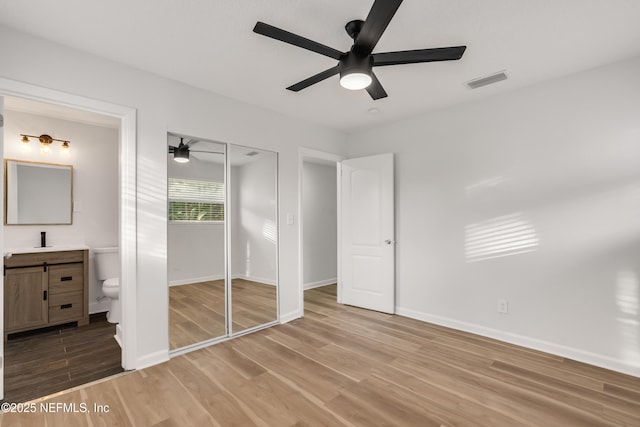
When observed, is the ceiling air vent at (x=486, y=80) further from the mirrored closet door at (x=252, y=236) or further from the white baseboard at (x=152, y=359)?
the white baseboard at (x=152, y=359)

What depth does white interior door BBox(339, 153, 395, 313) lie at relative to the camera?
405cm

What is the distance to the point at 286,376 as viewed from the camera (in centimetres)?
247

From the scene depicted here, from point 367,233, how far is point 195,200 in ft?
7.46

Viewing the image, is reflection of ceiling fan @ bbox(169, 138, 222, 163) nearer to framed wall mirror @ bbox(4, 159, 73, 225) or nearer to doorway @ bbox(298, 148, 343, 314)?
framed wall mirror @ bbox(4, 159, 73, 225)

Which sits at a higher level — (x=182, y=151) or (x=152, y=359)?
(x=182, y=151)

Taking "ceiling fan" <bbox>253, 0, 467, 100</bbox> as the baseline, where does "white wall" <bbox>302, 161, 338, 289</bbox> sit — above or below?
below

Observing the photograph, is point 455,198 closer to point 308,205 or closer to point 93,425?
point 308,205

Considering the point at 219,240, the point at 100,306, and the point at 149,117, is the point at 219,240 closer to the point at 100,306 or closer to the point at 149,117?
the point at 149,117

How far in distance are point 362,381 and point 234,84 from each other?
113 inches

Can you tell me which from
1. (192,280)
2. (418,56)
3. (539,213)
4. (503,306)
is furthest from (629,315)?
(192,280)

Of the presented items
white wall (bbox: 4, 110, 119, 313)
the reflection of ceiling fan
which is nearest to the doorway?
the reflection of ceiling fan

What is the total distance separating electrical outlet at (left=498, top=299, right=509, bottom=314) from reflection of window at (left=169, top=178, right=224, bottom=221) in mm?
3015

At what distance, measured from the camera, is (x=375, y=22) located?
1643mm

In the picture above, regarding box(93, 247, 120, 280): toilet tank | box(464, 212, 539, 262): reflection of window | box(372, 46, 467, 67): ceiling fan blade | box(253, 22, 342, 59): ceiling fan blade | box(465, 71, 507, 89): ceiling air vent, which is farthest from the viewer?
box(93, 247, 120, 280): toilet tank
